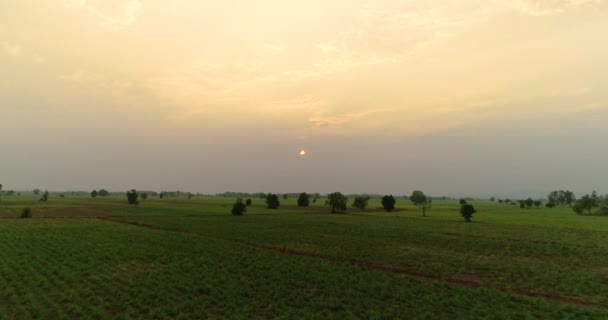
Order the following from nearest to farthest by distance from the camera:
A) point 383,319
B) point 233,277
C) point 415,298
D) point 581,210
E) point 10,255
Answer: point 383,319 < point 415,298 < point 233,277 < point 10,255 < point 581,210

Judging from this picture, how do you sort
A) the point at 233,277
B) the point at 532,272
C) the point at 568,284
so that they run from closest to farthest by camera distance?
1. the point at 568,284
2. the point at 233,277
3. the point at 532,272

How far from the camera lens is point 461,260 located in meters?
36.4

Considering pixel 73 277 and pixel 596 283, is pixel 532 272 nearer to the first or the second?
pixel 596 283

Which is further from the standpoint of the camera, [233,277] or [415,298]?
[233,277]

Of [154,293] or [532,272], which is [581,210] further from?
[154,293]

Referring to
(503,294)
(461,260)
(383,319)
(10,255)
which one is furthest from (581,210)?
(10,255)

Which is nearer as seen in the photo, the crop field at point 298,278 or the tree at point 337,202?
the crop field at point 298,278

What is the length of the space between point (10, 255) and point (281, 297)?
1356 inches

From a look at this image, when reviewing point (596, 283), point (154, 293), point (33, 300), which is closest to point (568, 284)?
point (596, 283)

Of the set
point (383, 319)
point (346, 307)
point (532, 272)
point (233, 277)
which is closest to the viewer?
point (383, 319)

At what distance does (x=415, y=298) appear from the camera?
22.9 meters

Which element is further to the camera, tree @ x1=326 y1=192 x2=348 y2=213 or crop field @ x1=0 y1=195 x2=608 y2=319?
tree @ x1=326 y1=192 x2=348 y2=213

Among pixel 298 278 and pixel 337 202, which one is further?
pixel 337 202

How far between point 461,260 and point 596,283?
1179cm
